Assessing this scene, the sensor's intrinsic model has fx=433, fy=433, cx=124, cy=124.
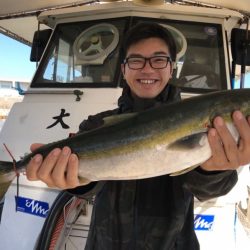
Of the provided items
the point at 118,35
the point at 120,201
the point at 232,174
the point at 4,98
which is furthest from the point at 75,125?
the point at 4,98

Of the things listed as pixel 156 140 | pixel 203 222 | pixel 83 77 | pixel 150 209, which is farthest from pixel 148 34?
pixel 83 77

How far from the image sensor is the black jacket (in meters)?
2.14

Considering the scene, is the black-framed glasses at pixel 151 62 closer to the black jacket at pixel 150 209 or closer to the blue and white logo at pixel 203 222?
the black jacket at pixel 150 209

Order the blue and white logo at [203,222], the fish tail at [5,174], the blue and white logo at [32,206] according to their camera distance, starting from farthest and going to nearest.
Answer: the blue and white logo at [32,206], the blue and white logo at [203,222], the fish tail at [5,174]

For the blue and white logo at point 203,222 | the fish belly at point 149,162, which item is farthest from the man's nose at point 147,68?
the blue and white logo at point 203,222

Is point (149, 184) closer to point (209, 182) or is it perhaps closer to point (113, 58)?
point (209, 182)

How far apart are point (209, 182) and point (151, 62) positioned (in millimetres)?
744

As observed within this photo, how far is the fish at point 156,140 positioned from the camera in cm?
196

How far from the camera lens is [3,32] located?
6.47 m

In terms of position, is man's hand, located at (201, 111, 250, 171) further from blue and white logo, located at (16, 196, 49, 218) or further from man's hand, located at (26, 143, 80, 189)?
blue and white logo, located at (16, 196, 49, 218)

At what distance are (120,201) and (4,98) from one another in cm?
1570

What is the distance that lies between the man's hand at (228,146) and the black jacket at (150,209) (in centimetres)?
8

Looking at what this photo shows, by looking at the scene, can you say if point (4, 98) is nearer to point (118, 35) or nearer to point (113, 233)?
point (118, 35)

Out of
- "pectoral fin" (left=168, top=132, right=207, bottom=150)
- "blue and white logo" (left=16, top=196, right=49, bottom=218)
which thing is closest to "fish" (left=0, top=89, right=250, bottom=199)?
"pectoral fin" (left=168, top=132, right=207, bottom=150)
